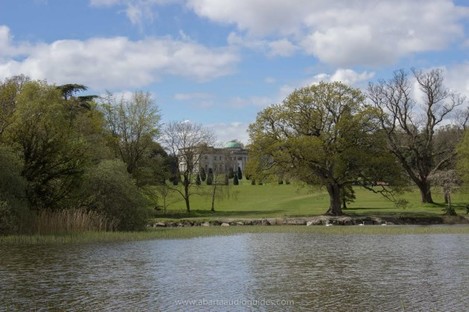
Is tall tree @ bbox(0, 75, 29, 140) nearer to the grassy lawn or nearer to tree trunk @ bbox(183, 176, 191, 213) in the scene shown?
the grassy lawn

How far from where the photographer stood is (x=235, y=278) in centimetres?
1462

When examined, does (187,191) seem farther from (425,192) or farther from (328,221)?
(425,192)

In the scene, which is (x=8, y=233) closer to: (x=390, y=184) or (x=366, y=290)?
(x=366, y=290)

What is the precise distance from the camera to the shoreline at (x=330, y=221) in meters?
46.4

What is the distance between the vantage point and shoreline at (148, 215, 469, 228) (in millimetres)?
46375

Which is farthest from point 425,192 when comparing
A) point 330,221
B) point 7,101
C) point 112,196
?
point 7,101

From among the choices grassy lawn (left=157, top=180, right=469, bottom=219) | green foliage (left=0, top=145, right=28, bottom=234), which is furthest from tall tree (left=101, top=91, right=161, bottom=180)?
green foliage (left=0, top=145, right=28, bottom=234)

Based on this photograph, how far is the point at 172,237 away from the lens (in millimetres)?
29375

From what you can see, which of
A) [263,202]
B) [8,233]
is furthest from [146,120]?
[8,233]

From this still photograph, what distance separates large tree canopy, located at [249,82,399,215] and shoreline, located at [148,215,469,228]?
13.8 feet

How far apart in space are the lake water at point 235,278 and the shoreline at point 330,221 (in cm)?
2352

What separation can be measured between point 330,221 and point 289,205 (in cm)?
2068

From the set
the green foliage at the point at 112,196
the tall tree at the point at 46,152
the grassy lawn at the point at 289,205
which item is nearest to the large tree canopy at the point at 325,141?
the grassy lawn at the point at 289,205

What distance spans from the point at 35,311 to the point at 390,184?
44417 millimetres
